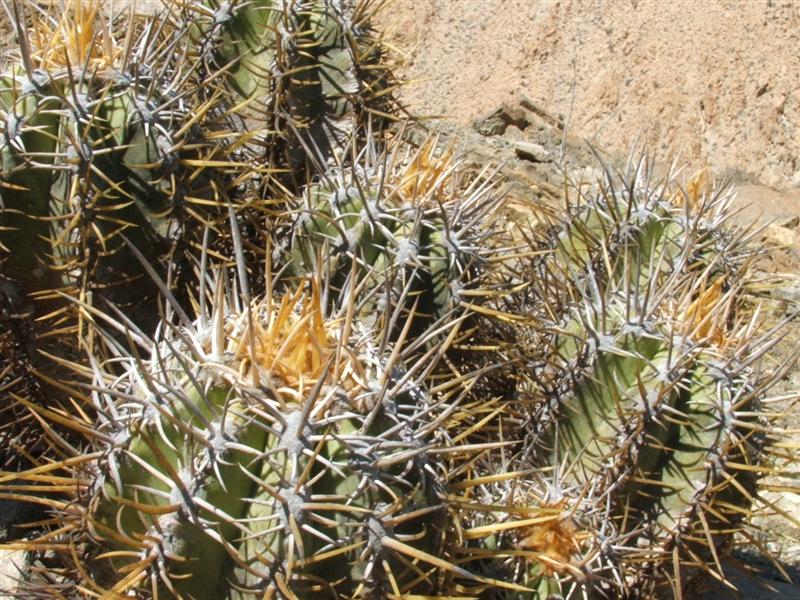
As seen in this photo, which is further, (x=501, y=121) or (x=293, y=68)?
(x=501, y=121)

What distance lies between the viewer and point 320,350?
1.57 metres

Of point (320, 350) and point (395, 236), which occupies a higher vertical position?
point (320, 350)

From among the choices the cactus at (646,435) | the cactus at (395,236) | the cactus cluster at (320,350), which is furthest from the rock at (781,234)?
the cactus at (395,236)

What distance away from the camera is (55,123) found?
6.86 ft

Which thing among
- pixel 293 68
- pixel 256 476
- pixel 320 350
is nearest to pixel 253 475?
pixel 256 476

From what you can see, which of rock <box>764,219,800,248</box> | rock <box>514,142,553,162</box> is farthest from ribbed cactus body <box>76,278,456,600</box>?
rock <box>764,219,800,248</box>

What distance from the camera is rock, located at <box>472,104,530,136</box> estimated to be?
6.08m

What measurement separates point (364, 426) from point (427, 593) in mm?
352

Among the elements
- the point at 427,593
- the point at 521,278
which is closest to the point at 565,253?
the point at 521,278

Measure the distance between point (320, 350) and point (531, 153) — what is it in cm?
392

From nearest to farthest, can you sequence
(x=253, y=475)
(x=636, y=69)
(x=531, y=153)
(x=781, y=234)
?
(x=253, y=475), (x=531, y=153), (x=781, y=234), (x=636, y=69)

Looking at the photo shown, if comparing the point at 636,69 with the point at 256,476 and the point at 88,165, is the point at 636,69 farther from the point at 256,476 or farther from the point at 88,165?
the point at 256,476

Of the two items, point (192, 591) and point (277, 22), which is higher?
point (277, 22)

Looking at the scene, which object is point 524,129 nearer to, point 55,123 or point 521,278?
point 521,278
